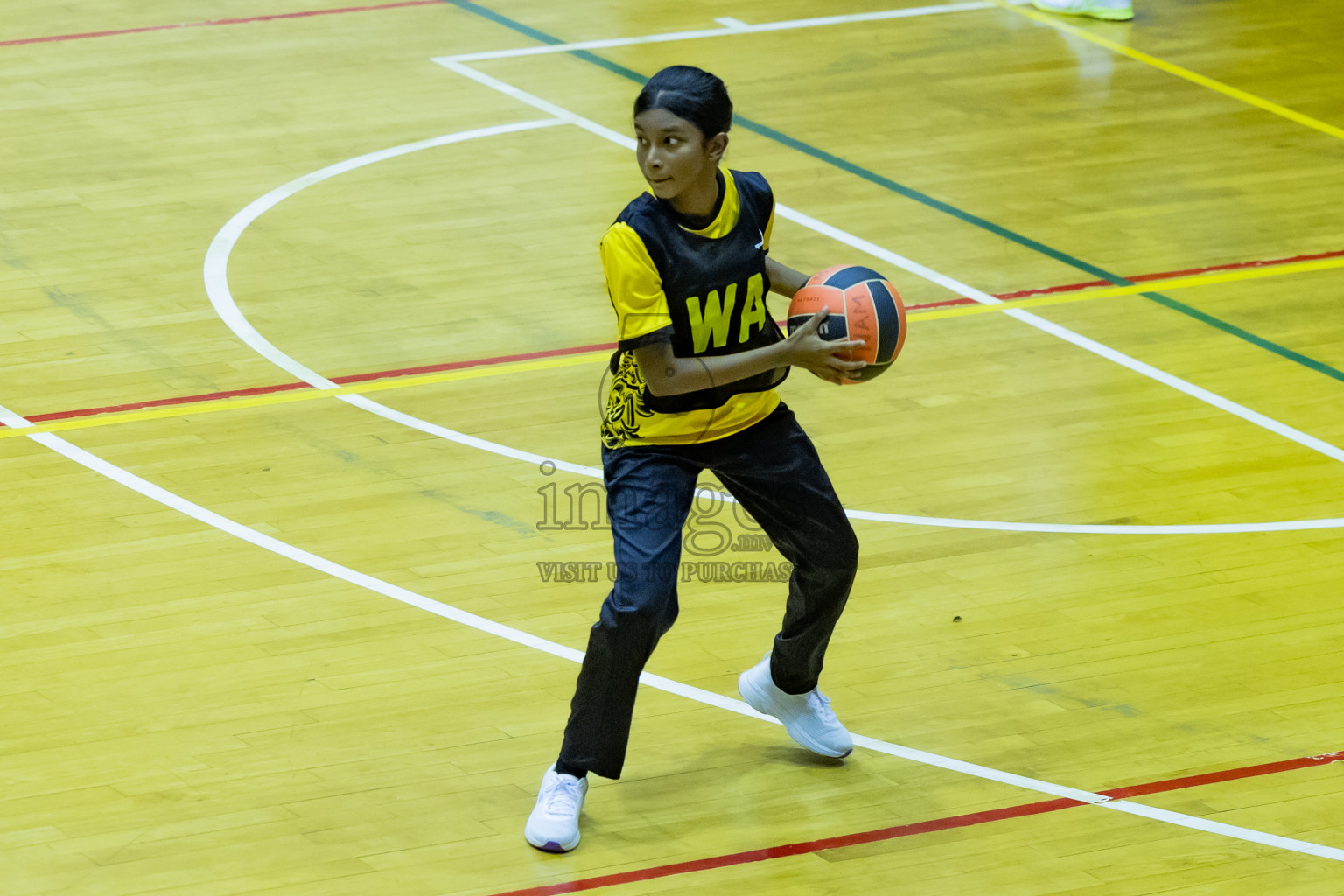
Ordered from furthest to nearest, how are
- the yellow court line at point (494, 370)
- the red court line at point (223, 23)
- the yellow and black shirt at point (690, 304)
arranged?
1. the red court line at point (223, 23)
2. the yellow court line at point (494, 370)
3. the yellow and black shirt at point (690, 304)

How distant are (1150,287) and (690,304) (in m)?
4.29

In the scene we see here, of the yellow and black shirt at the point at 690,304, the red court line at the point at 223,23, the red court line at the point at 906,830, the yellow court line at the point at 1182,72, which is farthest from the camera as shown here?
the red court line at the point at 223,23

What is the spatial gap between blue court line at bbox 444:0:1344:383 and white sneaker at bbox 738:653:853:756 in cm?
339

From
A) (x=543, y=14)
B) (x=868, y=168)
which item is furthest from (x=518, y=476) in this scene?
(x=543, y=14)

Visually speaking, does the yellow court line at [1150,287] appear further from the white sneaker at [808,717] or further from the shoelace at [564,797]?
the shoelace at [564,797]

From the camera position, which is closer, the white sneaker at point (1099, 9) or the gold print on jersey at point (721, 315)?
the gold print on jersey at point (721, 315)

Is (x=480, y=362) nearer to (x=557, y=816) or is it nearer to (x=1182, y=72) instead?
(x=557, y=816)

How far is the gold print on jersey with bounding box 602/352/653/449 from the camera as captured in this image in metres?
4.34

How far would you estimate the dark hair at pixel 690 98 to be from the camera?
4082 millimetres

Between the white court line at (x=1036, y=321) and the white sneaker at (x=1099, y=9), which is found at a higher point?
the white sneaker at (x=1099, y=9)

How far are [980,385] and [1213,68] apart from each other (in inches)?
192

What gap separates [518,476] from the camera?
20.8 ft

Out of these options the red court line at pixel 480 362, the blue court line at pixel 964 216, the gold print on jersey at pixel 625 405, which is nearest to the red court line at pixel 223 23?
the blue court line at pixel 964 216

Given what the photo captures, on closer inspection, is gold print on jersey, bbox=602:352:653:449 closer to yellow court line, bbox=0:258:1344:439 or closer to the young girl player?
the young girl player
